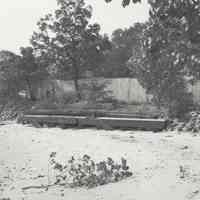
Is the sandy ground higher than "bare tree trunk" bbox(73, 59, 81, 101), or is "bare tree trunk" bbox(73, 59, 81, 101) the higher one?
"bare tree trunk" bbox(73, 59, 81, 101)

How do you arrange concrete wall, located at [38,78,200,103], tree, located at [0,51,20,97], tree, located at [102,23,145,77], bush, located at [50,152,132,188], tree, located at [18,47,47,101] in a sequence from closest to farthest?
bush, located at [50,152,132,188]
concrete wall, located at [38,78,200,103]
tree, located at [0,51,20,97]
tree, located at [18,47,47,101]
tree, located at [102,23,145,77]

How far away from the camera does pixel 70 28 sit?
864 inches

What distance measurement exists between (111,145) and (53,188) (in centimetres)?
390

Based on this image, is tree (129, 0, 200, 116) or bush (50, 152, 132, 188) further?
bush (50, 152, 132, 188)

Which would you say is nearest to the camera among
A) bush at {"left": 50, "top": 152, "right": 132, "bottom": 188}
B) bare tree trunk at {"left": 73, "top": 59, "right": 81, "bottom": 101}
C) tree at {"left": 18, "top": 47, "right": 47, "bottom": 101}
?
bush at {"left": 50, "top": 152, "right": 132, "bottom": 188}

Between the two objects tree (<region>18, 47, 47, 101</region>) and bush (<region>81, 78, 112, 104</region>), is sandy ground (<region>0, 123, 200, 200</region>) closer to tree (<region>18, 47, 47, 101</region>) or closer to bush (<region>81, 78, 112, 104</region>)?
bush (<region>81, 78, 112, 104</region>)

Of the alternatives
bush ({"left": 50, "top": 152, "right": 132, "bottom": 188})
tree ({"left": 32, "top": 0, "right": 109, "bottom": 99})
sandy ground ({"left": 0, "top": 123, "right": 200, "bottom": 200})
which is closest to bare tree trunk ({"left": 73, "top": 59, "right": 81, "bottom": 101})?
tree ({"left": 32, "top": 0, "right": 109, "bottom": 99})

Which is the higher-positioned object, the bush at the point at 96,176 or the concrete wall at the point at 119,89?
the concrete wall at the point at 119,89

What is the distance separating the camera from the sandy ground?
4.71m

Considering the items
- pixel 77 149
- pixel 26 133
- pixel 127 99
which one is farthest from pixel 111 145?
pixel 127 99

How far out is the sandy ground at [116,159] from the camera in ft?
15.4

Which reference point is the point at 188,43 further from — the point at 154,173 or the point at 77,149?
the point at 77,149

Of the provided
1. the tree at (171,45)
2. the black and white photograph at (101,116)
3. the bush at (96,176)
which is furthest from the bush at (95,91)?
the tree at (171,45)

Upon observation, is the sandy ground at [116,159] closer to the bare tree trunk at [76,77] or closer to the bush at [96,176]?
the bush at [96,176]
